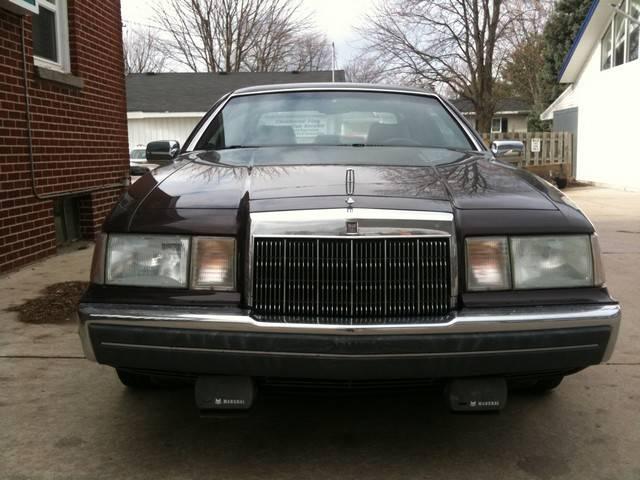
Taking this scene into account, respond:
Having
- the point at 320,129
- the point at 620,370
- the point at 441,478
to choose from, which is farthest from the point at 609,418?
the point at 320,129

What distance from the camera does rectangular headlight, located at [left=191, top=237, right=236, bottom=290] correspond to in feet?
7.29

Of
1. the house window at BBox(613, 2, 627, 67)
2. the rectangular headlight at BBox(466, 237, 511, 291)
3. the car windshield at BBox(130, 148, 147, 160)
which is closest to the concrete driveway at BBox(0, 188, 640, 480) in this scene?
the rectangular headlight at BBox(466, 237, 511, 291)

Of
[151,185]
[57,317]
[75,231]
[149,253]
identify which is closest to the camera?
[149,253]

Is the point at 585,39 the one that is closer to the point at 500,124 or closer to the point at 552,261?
the point at 552,261

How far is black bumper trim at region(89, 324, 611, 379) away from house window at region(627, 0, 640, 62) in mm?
15565

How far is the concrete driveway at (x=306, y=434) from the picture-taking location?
2424 mm

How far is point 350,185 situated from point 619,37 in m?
17.2

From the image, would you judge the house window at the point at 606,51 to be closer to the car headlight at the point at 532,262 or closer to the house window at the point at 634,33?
the house window at the point at 634,33

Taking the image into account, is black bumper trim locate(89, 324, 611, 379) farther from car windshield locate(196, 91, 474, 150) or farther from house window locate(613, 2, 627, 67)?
house window locate(613, 2, 627, 67)

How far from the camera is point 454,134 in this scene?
370cm

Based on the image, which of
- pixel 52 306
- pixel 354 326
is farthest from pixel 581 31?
pixel 354 326

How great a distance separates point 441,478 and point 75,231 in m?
6.04

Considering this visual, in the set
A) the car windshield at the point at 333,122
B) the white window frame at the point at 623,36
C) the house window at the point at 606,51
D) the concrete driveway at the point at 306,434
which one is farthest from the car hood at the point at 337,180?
the house window at the point at 606,51

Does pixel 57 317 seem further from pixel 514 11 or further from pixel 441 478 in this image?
pixel 514 11
